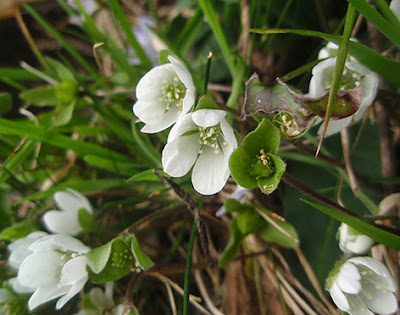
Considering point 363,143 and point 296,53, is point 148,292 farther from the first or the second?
point 296,53

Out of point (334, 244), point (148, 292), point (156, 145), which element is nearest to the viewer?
point (334, 244)

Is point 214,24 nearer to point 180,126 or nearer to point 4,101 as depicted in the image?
point 180,126

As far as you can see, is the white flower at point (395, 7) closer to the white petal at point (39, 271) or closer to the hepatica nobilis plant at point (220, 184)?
the hepatica nobilis plant at point (220, 184)

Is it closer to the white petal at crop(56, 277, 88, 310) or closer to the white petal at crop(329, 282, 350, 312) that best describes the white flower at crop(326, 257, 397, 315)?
the white petal at crop(329, 282, 350, 312)

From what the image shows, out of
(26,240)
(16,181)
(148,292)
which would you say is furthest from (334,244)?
(16,181)

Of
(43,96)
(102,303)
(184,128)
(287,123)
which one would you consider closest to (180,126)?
(184,128)

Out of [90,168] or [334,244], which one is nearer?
[334,244]
